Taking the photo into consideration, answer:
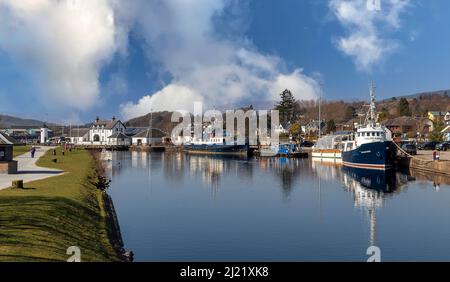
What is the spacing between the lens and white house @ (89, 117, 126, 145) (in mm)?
176375

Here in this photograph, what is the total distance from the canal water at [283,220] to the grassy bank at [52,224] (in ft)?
7.25

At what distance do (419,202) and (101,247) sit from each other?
2763 centimetres

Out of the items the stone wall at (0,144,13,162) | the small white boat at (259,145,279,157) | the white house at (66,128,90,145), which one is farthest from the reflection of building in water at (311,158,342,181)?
the white house at (66,128,90,145)

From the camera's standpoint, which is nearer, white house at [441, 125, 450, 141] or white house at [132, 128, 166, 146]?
white house at [441, 125, 450, 141]

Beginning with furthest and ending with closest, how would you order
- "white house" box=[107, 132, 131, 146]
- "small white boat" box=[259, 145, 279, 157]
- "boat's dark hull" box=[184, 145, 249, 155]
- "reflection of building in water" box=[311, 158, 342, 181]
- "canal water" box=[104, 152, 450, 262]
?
"white house" box=[107, 132, 131, 146] < "boat's dark hull" box=[184, 145, 249, 155] < "small white boat" box=[259, 145, 279, 157] < "reflection of building in water" box=[311, 158, 342, 181] < "canal water" box=[104, 152, 450, 262]

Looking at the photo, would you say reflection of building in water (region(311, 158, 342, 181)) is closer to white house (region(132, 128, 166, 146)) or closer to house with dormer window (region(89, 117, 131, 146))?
white house (region(132, 128, 166, 146))

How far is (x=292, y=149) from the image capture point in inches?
4318

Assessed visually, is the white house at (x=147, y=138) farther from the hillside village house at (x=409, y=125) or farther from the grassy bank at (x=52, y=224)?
the grassy bank at (x=52, y=224)

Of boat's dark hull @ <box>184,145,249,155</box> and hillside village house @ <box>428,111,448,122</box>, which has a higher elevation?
hillside village house @ <box>428,111,448,122</box>

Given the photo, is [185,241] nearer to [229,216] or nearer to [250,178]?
[229,216]

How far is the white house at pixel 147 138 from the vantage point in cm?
17288

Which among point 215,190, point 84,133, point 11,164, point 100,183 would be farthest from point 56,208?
point 84,133

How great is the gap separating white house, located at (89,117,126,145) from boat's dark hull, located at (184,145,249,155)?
46.6 meters

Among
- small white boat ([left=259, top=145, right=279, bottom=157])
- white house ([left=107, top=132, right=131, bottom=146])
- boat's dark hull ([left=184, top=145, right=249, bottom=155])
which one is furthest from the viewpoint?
white house ([left=107, top=132, right=131, bottom=146])
